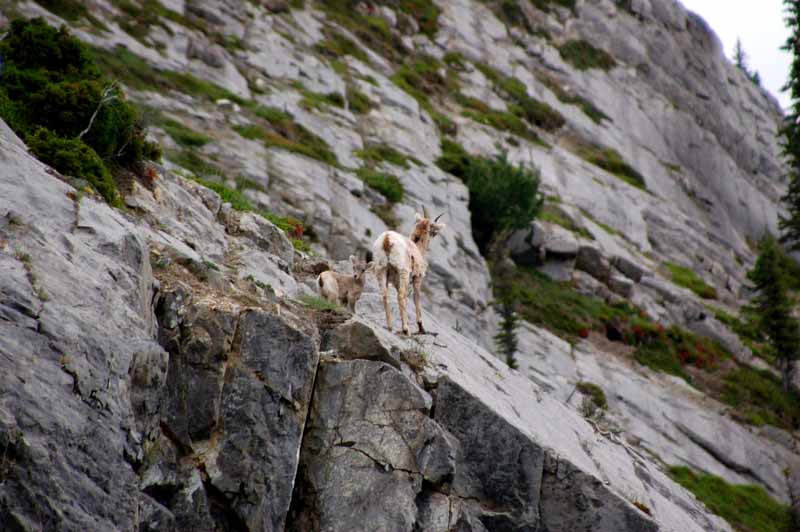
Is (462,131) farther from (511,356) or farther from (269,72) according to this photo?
(511,356)

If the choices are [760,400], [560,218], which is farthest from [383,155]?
[760,400]

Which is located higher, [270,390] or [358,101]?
[270,390]

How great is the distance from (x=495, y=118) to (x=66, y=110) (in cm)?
5308

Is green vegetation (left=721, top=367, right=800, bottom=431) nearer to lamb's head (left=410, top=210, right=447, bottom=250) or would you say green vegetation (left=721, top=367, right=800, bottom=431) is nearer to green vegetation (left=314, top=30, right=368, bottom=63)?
lamb's head (left=410, top=210, right=447, bottom=250)

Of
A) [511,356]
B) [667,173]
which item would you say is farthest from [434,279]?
[667,173]

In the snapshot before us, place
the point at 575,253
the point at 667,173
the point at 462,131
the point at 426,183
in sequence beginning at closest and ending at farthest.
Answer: the point at 426,183 < the point at 575,253 < the point at 462,131 < the point at 667,173

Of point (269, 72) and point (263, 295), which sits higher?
point (263, 295)

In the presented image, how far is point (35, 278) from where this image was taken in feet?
26.1

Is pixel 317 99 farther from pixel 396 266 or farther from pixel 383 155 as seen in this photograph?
pixel 396 266

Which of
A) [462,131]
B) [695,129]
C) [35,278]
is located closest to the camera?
[35,278]

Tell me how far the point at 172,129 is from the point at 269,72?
17.8 meters

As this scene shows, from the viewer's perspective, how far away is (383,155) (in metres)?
43.8

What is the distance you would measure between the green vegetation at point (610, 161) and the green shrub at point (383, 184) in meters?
35.1

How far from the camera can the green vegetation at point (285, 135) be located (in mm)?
35344
